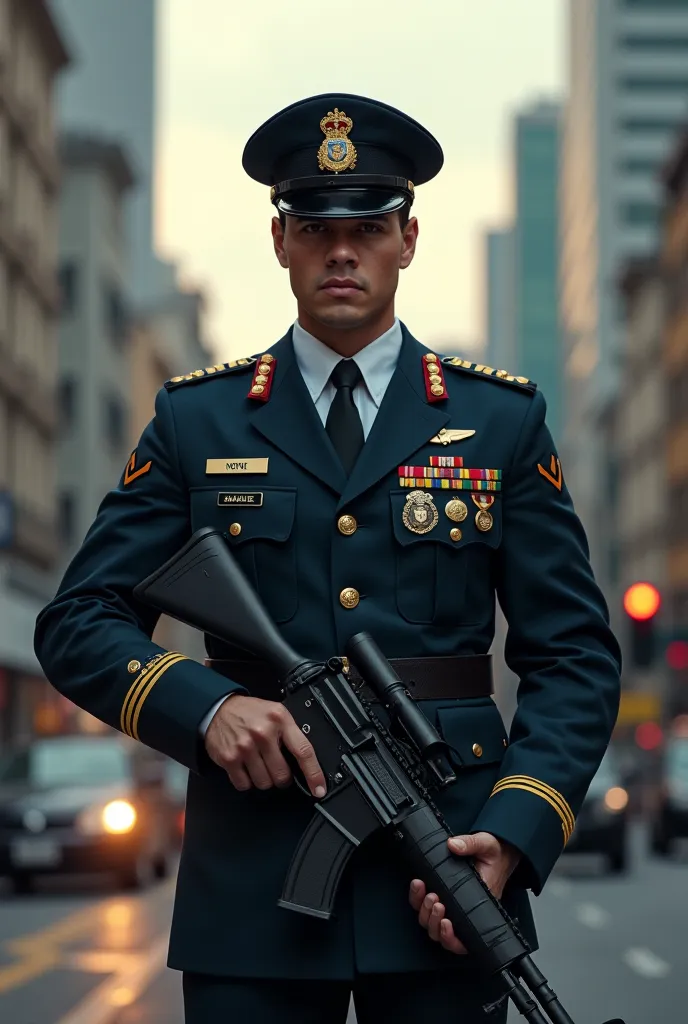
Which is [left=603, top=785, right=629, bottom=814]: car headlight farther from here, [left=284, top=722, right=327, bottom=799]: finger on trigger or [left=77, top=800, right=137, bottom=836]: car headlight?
[left=284, top=722, right=327, bottom=799]: finger on trigger

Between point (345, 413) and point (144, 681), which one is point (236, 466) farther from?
point (144, 681)

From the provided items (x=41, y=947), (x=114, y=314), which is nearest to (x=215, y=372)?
(x=41, y=947)

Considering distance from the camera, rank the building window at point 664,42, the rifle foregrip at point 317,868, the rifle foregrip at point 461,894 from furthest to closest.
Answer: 1. the building window at point 664,42
2. the rifle foregrip at point 317,868
3. the rifle foregrip at point 461,894

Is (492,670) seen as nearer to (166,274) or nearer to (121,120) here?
(166,274)

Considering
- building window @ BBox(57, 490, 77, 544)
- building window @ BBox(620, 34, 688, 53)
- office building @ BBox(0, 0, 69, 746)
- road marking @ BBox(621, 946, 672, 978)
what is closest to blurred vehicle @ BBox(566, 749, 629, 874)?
road marking @ BBox(621, 946, 672, 978)

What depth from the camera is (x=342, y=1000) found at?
135 inches

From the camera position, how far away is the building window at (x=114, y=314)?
2721 inches

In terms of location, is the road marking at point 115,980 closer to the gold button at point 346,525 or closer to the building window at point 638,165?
the gold button at point 346,525

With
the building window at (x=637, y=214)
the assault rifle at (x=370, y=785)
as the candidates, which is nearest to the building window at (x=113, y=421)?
the building window at (x=637, y=214)

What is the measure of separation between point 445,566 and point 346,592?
18cm

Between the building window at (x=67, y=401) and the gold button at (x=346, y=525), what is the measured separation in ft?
210

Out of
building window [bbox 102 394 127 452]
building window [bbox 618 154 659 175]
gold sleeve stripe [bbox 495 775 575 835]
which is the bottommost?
building window [bbox 102 394 127 452]

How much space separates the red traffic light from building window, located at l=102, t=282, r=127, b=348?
159ft

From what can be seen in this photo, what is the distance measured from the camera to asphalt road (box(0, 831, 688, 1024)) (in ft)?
33.4
